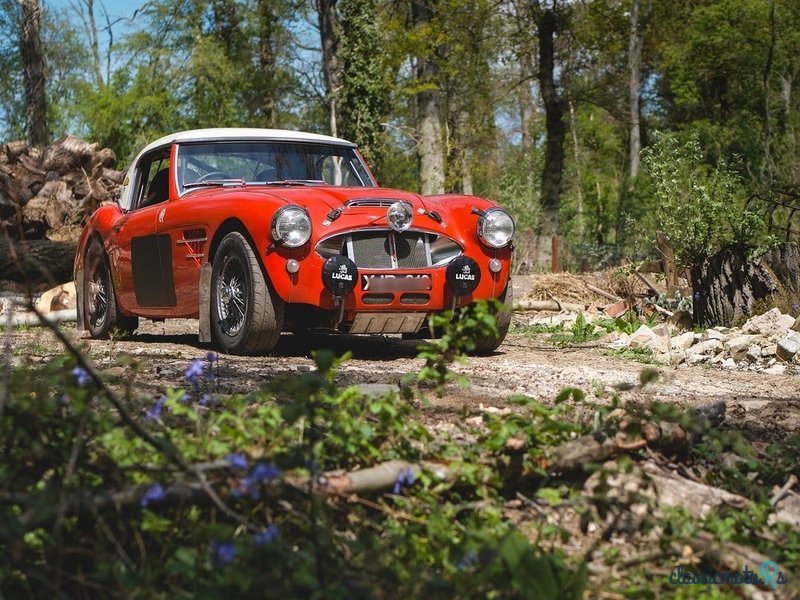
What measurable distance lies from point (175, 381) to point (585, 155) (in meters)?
52.5

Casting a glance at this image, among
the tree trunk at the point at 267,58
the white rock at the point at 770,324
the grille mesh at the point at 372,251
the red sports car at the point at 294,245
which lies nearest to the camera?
the red sports car at the point at 294,245

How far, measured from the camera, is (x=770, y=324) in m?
9.18

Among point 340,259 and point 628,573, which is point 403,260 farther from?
point 628,573

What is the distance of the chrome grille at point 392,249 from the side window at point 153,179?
2.21m

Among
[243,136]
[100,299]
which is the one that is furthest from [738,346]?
[100,299]

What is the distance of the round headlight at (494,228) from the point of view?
7895 millimetres

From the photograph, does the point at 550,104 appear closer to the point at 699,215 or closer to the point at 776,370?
the point at 699,215

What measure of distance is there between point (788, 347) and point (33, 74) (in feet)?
81.9

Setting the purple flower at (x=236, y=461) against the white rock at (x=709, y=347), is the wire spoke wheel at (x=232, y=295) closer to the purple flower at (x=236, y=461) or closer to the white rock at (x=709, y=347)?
the white rock at (x=709, y=347)

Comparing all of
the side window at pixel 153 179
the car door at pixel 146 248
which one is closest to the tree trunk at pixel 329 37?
the side window at pixel 153 179

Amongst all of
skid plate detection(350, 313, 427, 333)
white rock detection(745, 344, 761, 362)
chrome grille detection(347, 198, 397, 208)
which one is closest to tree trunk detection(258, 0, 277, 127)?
white rock detection(745, 344, 761, 362)

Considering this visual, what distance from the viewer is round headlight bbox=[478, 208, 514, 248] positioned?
25.9 ft

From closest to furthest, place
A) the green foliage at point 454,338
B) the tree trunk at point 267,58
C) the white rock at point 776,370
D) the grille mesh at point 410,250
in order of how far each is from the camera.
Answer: the green foliage at point 454,338 → the grille mesh at point 410,250 → the white rock at point 776,370 → the tree trunk at point 267,58

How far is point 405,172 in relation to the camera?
44.8 metres
